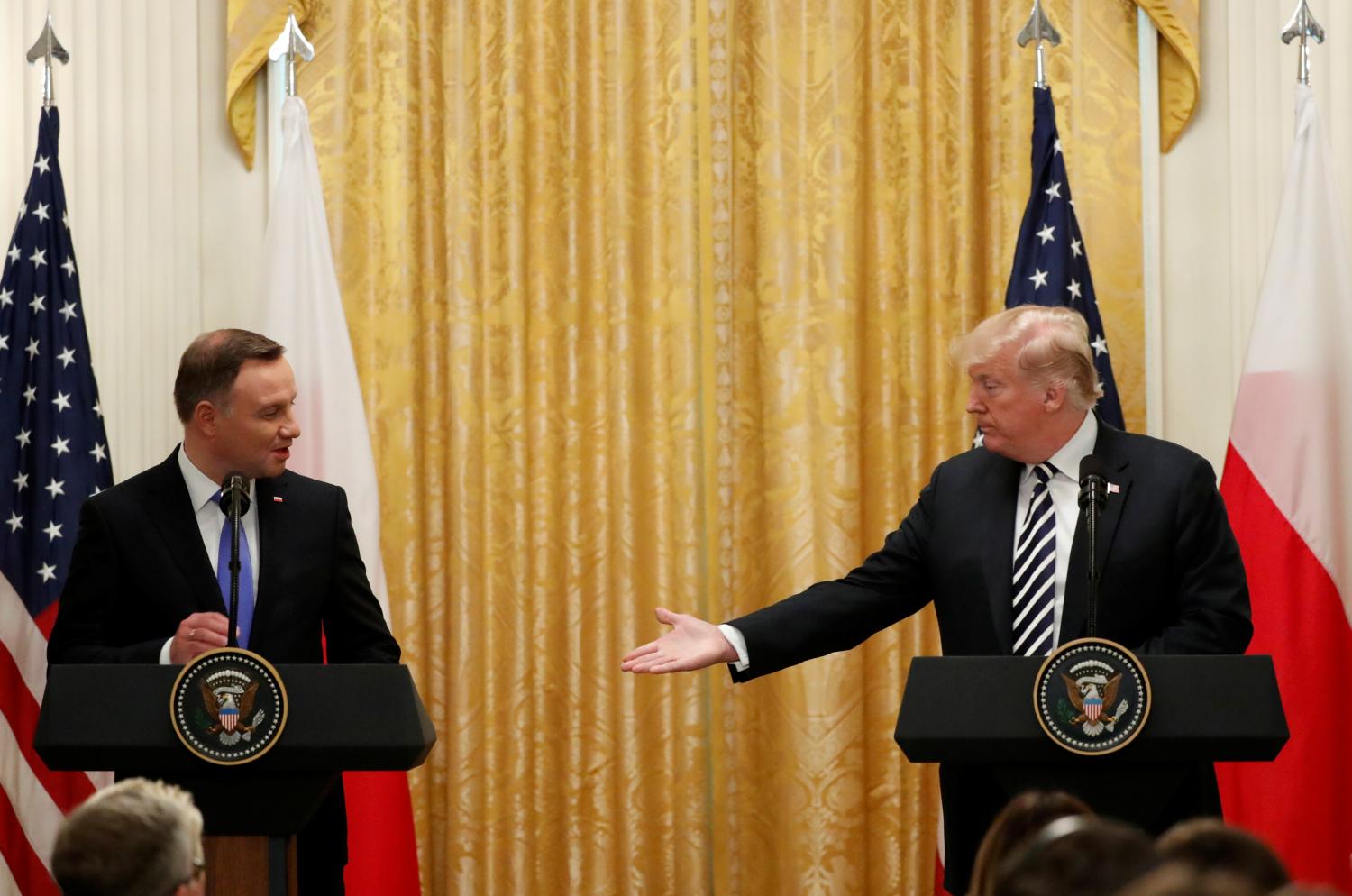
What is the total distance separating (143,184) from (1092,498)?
381cm

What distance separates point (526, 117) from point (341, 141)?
67 cm

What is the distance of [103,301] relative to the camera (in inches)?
225

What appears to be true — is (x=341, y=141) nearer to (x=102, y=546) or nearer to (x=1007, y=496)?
(x=102, y=546)

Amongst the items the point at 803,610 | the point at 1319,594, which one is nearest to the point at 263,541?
the point at 803,610

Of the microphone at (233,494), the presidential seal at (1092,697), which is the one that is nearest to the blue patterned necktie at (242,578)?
the microphone at (233,494)

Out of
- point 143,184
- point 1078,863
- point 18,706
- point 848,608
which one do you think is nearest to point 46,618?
point 18,706

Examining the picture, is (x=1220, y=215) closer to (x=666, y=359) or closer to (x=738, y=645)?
(x=666, y=359)

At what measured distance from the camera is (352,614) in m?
4.03

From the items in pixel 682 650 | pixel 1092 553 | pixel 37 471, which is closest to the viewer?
pixel 1092 553

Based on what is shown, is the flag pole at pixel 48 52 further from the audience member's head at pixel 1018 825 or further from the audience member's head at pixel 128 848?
the audience member's head at pixel 1018 825

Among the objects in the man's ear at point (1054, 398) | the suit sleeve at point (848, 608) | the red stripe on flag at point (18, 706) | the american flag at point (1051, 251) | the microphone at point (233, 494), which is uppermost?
the american flag at point (1051, 251)

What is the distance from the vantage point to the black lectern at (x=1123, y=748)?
3.07 meters

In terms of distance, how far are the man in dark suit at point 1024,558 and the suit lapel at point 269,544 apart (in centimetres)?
85

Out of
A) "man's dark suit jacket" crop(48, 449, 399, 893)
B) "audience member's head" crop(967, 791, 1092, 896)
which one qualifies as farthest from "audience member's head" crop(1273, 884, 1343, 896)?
"man's dark suit jacket" crop(48, 449, 399, 893)
